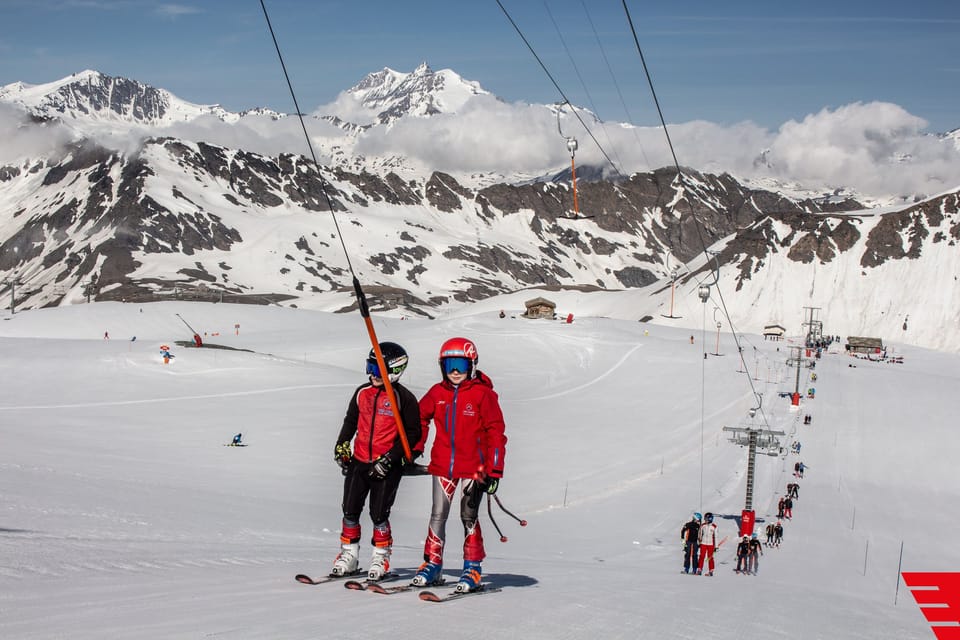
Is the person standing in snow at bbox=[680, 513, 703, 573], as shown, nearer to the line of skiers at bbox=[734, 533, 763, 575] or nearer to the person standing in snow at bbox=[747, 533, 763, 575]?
the line of skiers at bbox=[734, 533, 763, 575]

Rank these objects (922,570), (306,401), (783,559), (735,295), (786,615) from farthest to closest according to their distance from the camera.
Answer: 1. (735,295)
2. (306,401)
3. (922,570)
4. (783,559)
5. (786,615)

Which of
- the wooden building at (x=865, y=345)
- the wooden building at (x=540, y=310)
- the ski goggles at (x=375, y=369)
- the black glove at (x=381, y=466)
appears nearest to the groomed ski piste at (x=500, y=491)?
the black glove at (x=381, y=466)

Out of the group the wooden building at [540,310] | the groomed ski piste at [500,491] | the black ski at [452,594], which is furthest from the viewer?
the wooden building at [540,310]

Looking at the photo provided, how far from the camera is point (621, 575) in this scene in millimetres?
15422

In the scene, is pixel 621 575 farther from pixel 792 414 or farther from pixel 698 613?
pixel 792 414

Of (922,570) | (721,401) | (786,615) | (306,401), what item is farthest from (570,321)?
(786,615)

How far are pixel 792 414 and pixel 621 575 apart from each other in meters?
52.8

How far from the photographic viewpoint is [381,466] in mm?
9891

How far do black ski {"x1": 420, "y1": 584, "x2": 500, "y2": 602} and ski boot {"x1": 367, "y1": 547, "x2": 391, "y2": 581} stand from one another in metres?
0.74

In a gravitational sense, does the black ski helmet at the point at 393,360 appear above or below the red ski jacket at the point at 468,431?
above

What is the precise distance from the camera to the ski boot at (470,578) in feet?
32.5

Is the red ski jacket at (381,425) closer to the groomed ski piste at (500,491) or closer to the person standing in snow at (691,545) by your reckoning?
the groomed ski piste at (500,491)

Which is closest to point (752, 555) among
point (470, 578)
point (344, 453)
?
point (470, 578)

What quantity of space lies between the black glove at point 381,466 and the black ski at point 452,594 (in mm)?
1346
